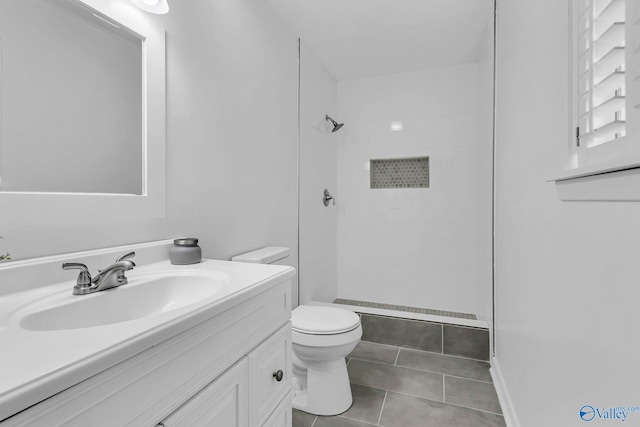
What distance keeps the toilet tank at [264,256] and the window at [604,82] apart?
136cm

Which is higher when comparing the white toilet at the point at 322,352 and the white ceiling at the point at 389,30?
the white ceiling at the point at 389,30

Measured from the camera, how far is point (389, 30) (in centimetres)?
235

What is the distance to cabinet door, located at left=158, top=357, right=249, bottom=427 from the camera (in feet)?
2.31

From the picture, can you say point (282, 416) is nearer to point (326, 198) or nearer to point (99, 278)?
point (99, 278)

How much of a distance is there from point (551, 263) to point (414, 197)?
2081 mm

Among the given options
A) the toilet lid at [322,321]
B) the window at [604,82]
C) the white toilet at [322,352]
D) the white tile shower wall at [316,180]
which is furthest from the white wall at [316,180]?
the window at [604,82]

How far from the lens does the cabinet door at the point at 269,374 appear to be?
962 millimetres

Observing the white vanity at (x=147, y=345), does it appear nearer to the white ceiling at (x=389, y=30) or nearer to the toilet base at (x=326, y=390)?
the toilet base at (x=326, y=390)

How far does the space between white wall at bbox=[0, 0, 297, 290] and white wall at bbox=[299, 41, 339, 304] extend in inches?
8.8

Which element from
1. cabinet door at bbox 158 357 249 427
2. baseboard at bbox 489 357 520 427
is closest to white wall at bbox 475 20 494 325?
baseboard at bbox 489 357 520 427

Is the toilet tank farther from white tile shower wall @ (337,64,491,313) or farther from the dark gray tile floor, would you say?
white tile shower wall @ (337,64,491,313)

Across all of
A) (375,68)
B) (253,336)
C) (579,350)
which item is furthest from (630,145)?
(375,68)

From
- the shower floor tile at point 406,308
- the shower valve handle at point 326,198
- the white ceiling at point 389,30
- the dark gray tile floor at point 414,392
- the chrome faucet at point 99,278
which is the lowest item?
the dark gray tile floor at point 414,392

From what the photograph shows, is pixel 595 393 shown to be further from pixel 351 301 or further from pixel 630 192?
pixel 351 301
